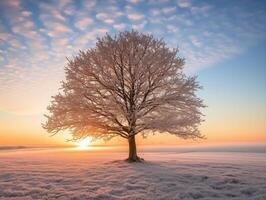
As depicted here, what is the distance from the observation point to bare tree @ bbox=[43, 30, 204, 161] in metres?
25.2

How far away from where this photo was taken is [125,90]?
2617cm

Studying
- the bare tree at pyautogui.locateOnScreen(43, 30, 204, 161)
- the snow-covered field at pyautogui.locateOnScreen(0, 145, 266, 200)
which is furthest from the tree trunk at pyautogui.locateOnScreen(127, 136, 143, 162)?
the snow-covered field at pyautogui.locateOnScreen(0, 145, 266, 200)

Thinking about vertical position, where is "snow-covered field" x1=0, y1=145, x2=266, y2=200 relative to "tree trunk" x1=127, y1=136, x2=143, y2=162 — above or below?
below

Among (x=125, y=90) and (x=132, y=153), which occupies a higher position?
(x=125, y=90)

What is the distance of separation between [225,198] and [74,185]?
7700 mm

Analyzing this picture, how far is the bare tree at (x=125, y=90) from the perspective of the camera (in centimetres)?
2523

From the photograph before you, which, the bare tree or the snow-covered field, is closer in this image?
the snow-covered field

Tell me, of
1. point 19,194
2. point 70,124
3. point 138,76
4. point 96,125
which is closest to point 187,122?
point 138,76

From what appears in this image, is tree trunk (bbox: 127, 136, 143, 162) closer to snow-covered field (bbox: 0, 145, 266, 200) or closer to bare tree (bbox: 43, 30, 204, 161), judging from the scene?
bare tree (bbox: 43, 30, 204, 161)

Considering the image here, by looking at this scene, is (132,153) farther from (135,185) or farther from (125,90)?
(135,185)

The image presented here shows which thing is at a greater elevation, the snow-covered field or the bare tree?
the bare tree

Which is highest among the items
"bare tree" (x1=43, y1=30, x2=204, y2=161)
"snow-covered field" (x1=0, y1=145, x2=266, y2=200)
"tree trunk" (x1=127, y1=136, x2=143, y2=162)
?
"bare tree" (x1=43, y1=30, x2=204, y2=161)

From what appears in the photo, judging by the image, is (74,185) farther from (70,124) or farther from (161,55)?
(161,55)

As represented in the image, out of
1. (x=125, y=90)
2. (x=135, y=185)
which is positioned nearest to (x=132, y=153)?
(x=125, y=90)
